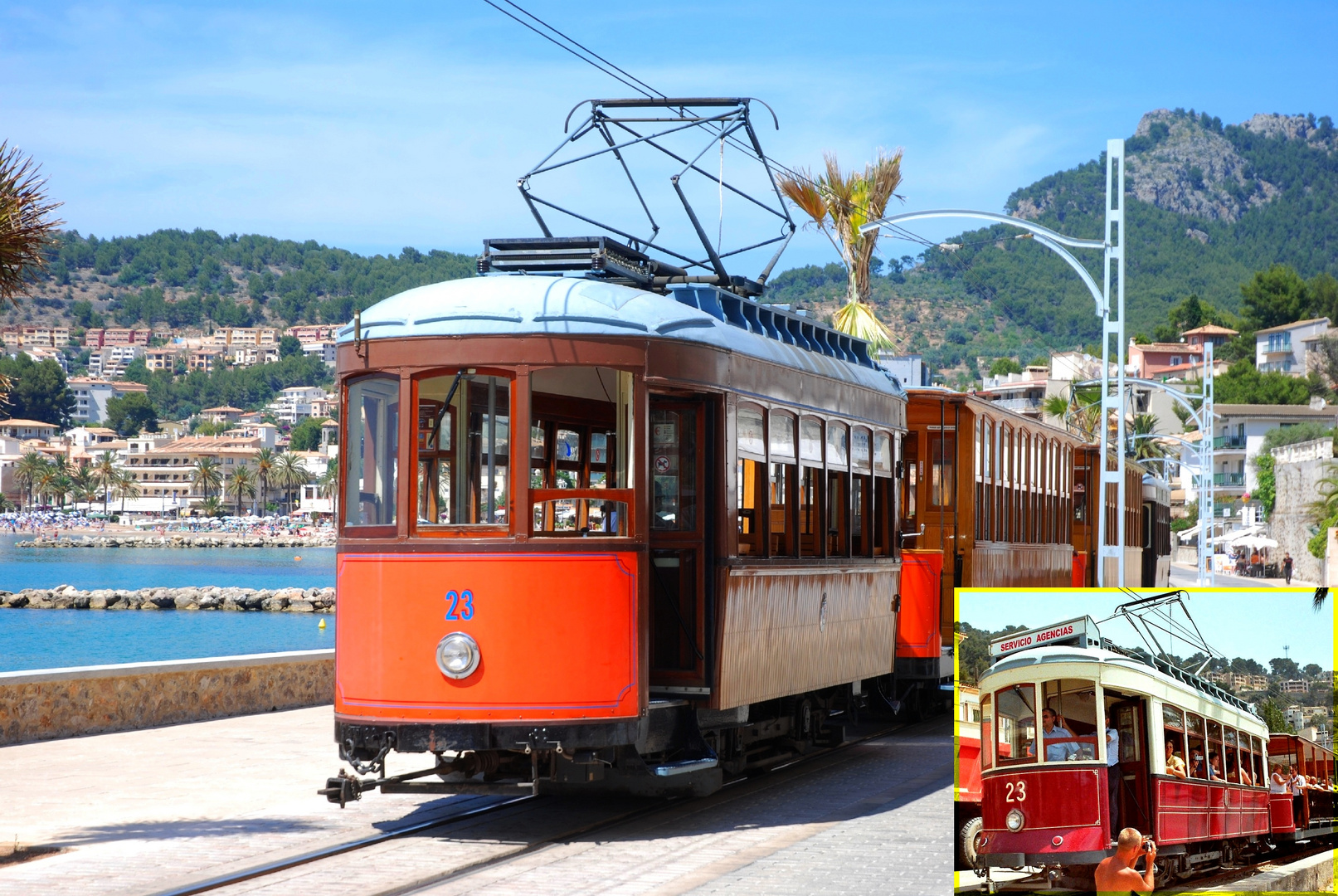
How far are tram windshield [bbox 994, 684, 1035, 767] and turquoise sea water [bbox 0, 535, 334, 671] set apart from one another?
87.9ft

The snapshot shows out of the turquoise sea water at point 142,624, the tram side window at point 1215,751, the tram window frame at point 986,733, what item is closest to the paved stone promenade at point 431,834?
the tram window frame at point 986,733

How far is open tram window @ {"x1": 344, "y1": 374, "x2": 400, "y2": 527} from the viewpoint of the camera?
10070mm

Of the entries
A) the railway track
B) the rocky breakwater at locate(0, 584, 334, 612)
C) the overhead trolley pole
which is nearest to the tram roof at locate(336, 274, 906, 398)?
the railway track

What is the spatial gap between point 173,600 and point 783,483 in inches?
2879

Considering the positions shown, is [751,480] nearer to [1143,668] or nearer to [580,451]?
[580,451]

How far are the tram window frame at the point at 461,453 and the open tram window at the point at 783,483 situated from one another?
230 centimetres

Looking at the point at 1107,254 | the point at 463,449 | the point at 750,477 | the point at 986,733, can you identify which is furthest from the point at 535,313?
the point at 1107,254

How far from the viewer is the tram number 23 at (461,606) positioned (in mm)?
9719

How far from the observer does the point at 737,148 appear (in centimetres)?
1373

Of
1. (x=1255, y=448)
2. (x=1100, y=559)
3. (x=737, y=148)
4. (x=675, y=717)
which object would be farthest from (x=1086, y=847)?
(x=1255, y=448)

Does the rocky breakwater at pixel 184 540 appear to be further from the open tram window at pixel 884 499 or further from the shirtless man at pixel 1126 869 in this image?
the shirtless man at pixel 1126 869

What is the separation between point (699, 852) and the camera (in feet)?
31.3

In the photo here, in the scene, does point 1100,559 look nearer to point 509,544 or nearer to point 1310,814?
point 509,544

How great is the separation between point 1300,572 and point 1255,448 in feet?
135
